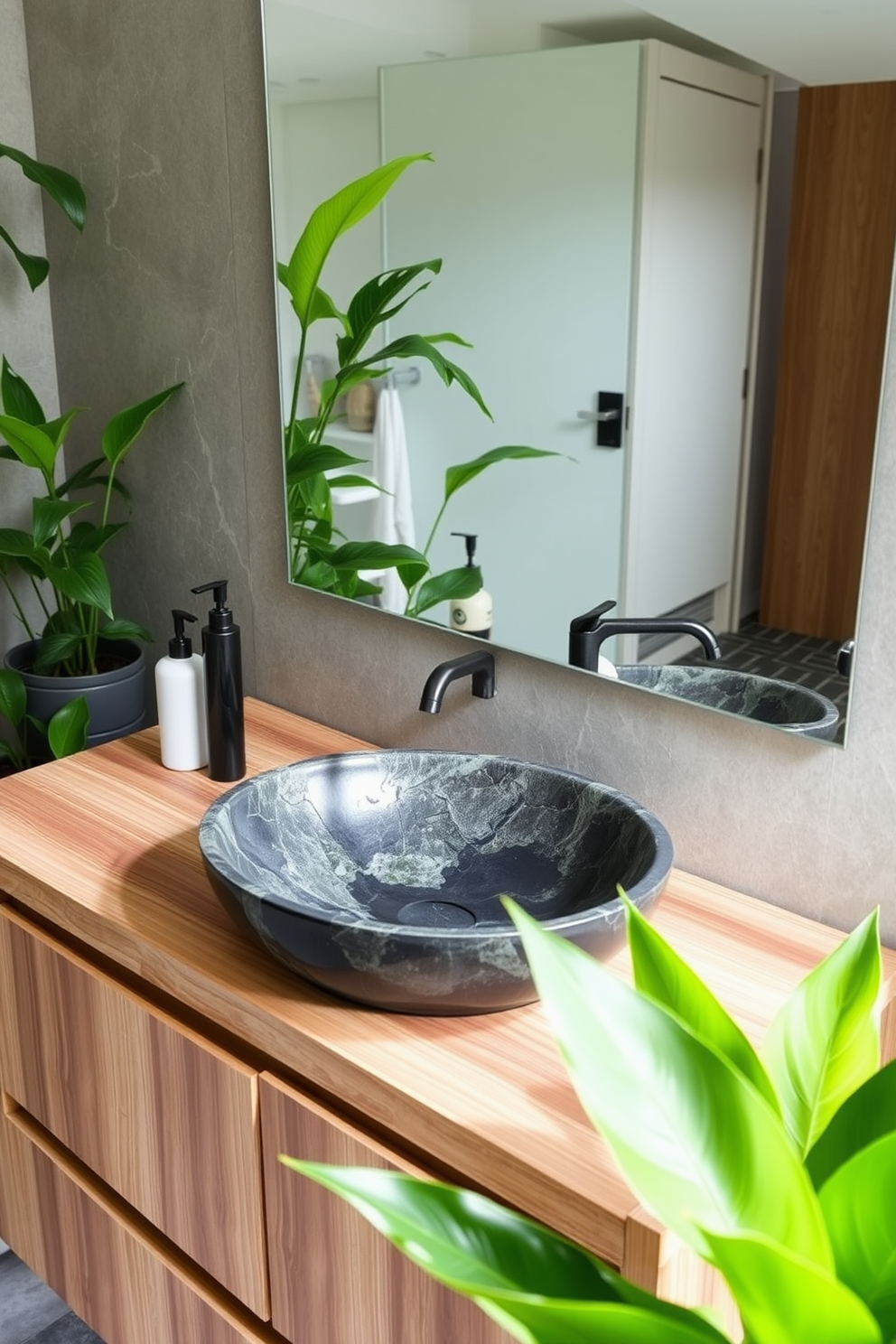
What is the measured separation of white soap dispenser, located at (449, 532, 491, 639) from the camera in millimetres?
1588

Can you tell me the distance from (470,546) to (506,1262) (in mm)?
981

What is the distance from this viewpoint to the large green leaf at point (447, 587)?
1.60m

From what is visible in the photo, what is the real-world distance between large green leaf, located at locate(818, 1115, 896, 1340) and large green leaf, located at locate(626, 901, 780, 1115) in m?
0.09

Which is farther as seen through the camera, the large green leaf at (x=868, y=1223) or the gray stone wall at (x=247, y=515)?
the gray stone wall at (x=247, y=515)

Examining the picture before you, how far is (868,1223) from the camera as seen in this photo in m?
0.70

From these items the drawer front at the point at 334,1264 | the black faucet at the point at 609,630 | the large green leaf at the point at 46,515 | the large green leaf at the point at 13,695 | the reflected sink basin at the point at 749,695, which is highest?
the large green leaf at the point at 46,515

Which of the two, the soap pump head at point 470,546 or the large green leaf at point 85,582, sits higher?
the soap pump head at point 470,546

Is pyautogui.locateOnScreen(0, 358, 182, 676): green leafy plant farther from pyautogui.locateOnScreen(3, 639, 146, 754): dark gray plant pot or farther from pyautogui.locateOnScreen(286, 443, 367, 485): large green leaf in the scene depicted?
pyautogui.locateOnScreen(286, 443, 367, 485): large green leaf

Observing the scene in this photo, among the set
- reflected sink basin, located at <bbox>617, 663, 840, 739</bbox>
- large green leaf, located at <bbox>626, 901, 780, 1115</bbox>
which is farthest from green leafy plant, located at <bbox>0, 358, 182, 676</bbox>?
large green leaf, located at <bbox>626, 901, 780, 1115</bbox>

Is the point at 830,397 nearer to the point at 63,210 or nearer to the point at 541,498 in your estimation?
the point at 541,498

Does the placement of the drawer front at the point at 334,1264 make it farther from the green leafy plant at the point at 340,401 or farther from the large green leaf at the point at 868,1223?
the green leafy plant at the point at 340,401

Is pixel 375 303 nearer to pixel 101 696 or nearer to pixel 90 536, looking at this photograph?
pixel 90 536

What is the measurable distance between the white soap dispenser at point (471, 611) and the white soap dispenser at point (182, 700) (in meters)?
0.34

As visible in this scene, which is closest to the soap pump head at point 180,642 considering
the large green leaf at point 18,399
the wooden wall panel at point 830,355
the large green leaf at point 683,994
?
the large green leaf at point 18,399
